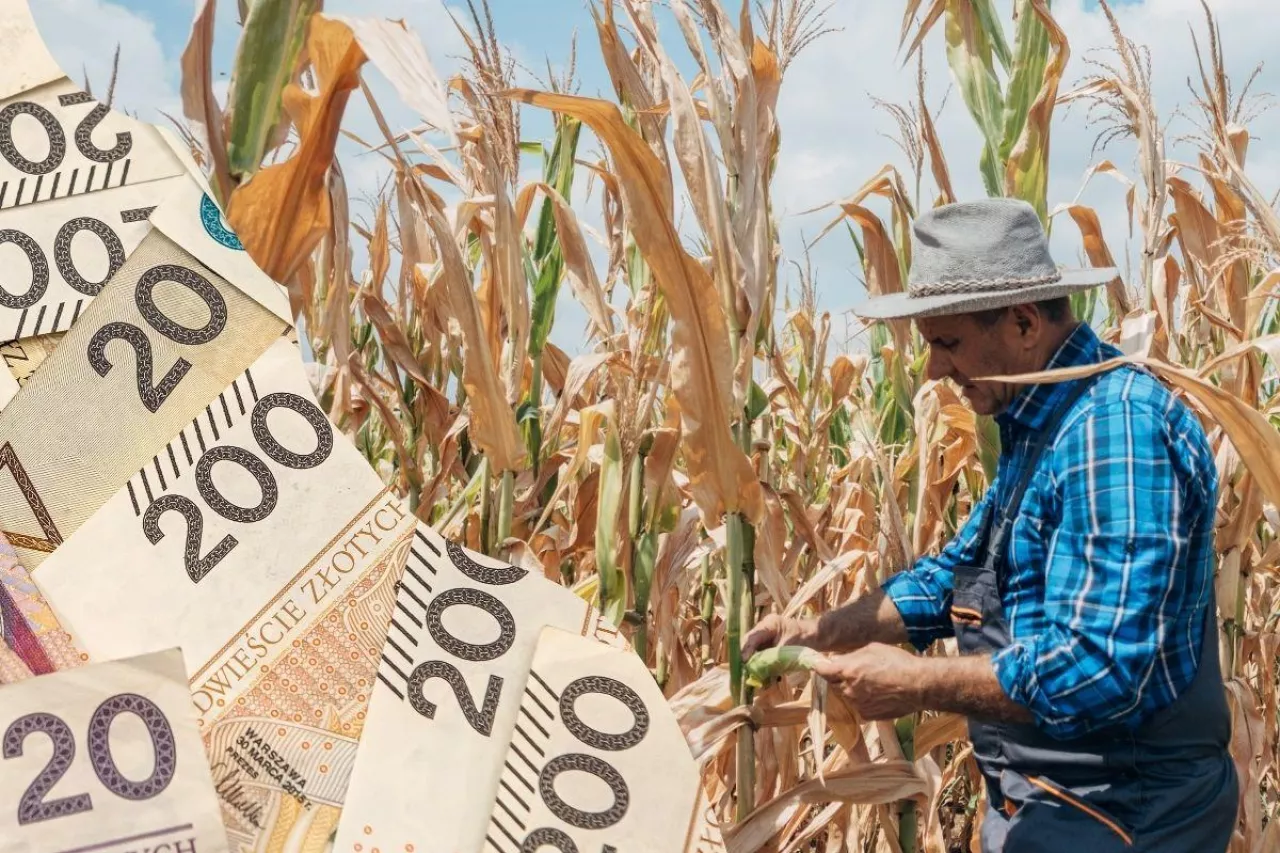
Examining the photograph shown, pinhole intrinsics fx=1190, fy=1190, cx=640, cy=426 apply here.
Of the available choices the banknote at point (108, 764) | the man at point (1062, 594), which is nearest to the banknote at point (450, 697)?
the banknote at point (108, 764)

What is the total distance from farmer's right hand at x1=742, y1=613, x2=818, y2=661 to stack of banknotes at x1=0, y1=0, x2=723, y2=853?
0.92 metres

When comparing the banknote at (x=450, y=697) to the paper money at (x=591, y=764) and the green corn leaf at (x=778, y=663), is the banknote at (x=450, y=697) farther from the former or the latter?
the green corn leaf at (x=778, y=663)

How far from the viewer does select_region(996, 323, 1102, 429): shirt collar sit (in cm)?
190

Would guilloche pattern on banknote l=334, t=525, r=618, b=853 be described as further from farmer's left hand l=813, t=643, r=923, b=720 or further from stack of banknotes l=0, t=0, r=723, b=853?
farmer's left hand l=813, t=643, r=923, b=720

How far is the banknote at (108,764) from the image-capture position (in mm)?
937

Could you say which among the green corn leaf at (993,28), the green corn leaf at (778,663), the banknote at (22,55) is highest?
the green corn leaf at (993,28)

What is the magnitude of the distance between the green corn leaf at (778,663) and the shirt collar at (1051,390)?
1.73 feet

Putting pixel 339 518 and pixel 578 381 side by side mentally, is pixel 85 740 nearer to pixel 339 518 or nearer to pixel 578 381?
pixel 339 518

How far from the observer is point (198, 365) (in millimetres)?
1098

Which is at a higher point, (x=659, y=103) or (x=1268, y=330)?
(x=659, y=103)

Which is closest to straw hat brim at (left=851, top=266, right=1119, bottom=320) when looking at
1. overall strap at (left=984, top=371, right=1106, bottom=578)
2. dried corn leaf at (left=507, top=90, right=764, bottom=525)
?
overall strap at (left=984, top=371, right=1106, bottom=578)

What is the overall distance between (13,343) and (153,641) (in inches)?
11.8

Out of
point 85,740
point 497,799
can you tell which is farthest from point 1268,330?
point 85,740

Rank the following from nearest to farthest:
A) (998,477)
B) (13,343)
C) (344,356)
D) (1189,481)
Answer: (13,343), (1189,481), (998,477), (344,356)
